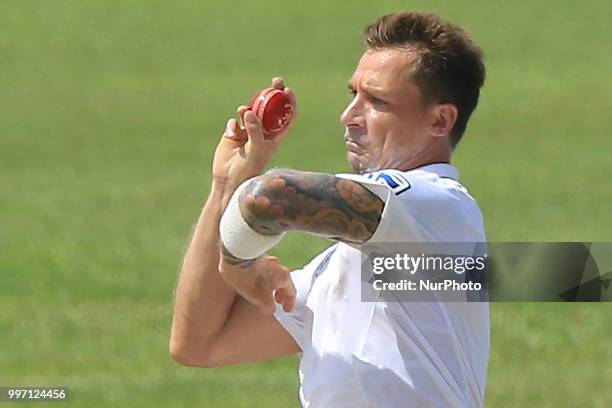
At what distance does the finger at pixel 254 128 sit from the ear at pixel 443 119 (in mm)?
520

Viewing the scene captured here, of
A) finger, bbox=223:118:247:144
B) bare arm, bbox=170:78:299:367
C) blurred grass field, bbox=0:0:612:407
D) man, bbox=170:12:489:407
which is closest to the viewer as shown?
man, bbox=170:12:489:407

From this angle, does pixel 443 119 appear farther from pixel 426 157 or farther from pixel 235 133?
pixel 235 133

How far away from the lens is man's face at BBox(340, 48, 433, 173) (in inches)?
202

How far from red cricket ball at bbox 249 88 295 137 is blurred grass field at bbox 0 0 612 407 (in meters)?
5.85

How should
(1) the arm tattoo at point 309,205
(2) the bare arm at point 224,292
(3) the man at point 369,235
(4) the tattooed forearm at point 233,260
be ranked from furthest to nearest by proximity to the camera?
(2) the bare arm at point 224,292 < (4) the tattooed forearm at point 233,260 < (3) the man at point 369,235 < (1) the arm tattoo at point 309,205

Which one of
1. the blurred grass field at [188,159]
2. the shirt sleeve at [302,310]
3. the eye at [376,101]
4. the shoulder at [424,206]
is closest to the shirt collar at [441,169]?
the shoulder at [424,206]

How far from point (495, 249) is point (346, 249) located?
8.03 feet

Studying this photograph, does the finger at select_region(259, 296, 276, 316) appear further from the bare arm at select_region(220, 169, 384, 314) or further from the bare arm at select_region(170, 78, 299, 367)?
the bare arm at select_region(220, 169, 384, 314)

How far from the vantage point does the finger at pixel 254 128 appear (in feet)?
17.1

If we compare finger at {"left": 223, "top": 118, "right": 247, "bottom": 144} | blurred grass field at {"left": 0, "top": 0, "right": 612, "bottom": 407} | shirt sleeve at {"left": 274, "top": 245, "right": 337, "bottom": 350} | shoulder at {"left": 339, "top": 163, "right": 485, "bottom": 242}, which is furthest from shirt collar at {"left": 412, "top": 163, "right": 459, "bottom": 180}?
blurred grass field at {"left": 0, "top": 0, "right": 612, "bottom": 407}

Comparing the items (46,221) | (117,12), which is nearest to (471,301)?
(46,221)

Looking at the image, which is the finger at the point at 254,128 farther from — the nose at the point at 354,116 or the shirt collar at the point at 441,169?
the shirt collar at the point at 441,169

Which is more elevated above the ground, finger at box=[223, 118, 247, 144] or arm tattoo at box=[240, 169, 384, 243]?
arm tattoo at box=[240, 169, 384, 243]

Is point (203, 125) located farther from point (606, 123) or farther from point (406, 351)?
point (406, 351)
